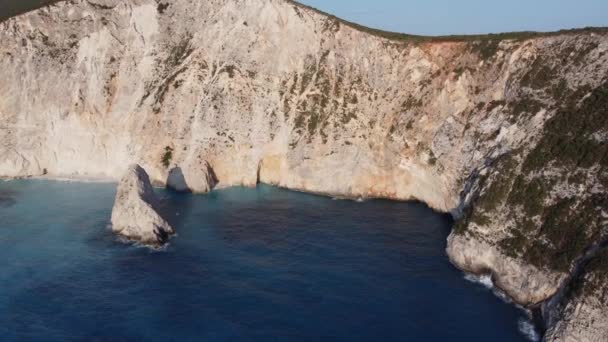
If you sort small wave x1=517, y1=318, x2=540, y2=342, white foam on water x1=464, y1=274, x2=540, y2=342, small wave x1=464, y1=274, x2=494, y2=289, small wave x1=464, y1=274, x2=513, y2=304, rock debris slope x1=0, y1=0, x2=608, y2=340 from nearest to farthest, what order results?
small wave x1=517, y1=318, x2=540, y2=342, white foam on water x1=464, y1=274, x2=540, y2=342, small wave x1=464, y1=274, x2=513, y2=304, small wave x1=464, y1=274, x2=494, y2=289, rock debris slope x1=0, y1=0, x2=608, y2=340

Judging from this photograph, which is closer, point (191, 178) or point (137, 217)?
point (137, 217)

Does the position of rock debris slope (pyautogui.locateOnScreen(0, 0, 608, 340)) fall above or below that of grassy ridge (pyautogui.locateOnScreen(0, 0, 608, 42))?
below

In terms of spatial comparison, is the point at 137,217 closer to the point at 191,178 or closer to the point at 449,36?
the point at 191,178

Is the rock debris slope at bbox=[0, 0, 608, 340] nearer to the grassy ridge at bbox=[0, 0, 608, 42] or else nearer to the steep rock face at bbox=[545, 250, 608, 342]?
the grassy ridge at bbox=[0, 0, 608, 42]

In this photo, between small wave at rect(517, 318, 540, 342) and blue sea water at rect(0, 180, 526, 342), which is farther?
blue sea water at rect(0, 180, 526, 342)

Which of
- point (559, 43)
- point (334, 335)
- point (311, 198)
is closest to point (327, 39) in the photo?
point (311, 198)

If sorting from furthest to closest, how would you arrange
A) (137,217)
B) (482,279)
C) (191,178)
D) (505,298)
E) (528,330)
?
(191,178) < (137,217) < (482,279) < (505,298) < (528,330)

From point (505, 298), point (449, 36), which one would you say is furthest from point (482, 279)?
point (449, 36)

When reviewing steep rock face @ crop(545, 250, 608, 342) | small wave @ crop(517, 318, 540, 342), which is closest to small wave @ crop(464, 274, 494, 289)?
small wave @ crop(517, 318, 540, 342)
